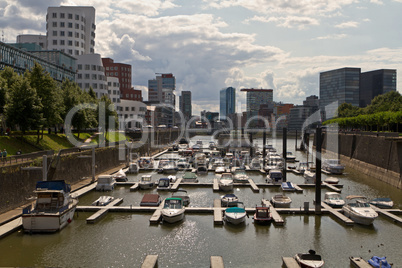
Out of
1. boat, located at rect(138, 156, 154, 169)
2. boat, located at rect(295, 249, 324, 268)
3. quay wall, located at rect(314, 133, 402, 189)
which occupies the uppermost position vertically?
quay wall, located at rect(314, 133, 402, 189)

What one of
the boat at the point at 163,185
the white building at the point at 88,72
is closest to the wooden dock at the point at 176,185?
the boat at the point at 163,185

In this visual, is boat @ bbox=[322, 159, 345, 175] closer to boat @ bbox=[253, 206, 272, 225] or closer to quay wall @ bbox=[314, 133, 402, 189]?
quay wall @ bbox=[314, 133, 402, 189]

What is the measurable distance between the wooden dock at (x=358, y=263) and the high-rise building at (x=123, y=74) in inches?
6974

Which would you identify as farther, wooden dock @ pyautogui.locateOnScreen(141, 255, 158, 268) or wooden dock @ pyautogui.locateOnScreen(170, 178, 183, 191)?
wooden dock @ pyautogui.locateOnScreen(170, 178, 183, 191)

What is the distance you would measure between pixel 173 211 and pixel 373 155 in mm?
44521

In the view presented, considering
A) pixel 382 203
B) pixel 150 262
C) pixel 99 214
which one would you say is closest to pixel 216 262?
pixel 150 262

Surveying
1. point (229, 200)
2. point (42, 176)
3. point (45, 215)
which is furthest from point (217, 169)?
point (45, 215)

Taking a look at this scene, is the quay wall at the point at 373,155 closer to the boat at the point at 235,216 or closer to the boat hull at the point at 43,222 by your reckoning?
the boat at the point at 235,216

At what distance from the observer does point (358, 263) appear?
21.1 meters

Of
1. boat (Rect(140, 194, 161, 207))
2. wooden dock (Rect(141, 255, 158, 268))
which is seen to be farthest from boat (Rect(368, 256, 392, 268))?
boat (Rect(140, 194, 161, 207))

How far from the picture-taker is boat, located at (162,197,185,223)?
29.7 meters

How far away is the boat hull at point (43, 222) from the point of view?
26.4 meters

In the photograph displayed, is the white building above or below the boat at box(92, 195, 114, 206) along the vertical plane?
above

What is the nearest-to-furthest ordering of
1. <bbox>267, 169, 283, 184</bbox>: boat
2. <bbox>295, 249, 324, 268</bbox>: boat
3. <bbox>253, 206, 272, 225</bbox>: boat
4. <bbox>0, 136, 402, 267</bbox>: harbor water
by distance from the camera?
1. <bbox>295, 249, 324, 268</bbox>: boat
2. <bbox>0, 136, 402, 267</bbox>: harbor water
3. <bbox>253, 206, 272, 225</bbox>: boat
4. <bbox>267, 169, 283, 184</bbox>: boat
